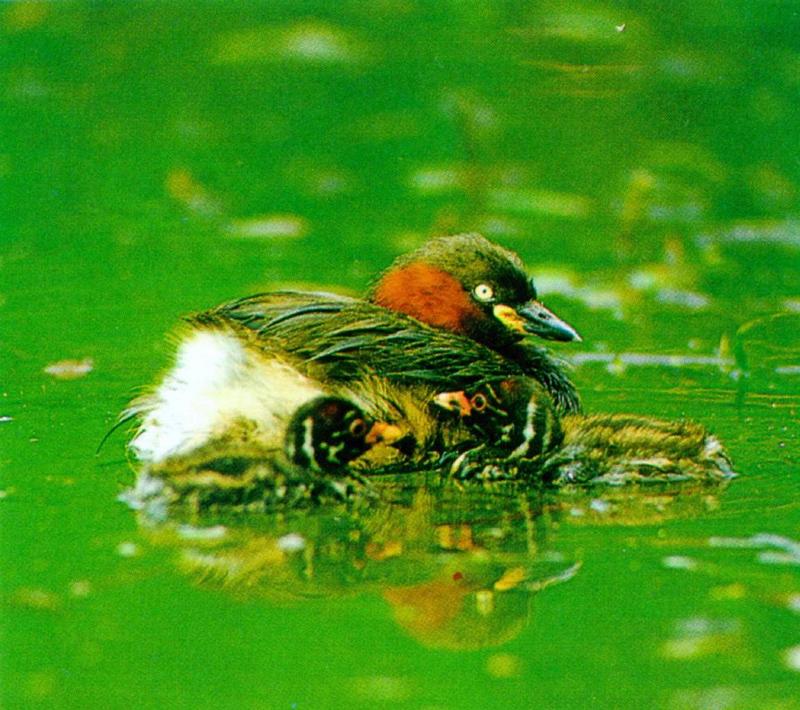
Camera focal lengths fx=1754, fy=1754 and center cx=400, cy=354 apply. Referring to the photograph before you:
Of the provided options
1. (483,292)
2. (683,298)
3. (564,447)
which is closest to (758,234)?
(683,298)

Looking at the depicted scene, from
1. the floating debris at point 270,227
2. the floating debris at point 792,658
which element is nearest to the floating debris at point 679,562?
the floating debris at point 792,658

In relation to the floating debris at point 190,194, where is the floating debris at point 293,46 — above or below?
above

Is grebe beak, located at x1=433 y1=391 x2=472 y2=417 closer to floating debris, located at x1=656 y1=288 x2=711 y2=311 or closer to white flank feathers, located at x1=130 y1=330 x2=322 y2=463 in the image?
white flank feathers, located at x1=130 y1=330 x2=322 y2=463

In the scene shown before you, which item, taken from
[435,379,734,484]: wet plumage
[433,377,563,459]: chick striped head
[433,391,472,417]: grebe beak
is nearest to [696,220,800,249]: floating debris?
[435,379,734,484]: wet plumage

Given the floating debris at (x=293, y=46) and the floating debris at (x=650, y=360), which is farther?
the floating debris at (x=293, y=46)

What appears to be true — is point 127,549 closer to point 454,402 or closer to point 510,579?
point 510,579

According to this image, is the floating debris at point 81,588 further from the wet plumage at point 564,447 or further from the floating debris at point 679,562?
the floating debris at point 679,562
